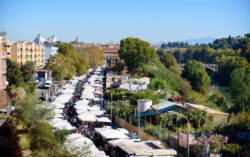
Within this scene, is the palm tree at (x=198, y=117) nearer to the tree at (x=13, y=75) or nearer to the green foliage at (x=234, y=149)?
the green foliage at (x=234, y=149)

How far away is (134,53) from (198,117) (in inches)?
1873

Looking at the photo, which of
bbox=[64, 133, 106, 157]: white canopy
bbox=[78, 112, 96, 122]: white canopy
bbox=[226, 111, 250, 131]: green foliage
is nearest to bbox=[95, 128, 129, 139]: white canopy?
bbox=[64, 133, 106, 157]: white canopy

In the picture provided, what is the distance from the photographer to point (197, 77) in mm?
60125

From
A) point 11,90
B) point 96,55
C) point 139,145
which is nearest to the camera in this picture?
point 139,145

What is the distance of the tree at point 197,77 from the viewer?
59.6 m

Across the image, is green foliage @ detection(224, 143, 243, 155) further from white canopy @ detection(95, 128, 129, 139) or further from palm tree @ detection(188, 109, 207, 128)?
white canopy @ detection(95, 128, 129, 139)

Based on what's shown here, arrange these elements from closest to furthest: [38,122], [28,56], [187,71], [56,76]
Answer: [38,122]
[56,76]
[28,56]
[187,71]

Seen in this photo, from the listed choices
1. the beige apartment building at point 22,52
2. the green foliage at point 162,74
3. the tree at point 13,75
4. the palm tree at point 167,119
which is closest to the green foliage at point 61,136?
the palm tree at point 167,119

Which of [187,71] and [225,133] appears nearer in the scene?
[225,133]

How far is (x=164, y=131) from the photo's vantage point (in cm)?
1877

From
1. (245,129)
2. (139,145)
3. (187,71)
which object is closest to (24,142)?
(139,145)

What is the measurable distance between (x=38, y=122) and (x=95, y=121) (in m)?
6.51

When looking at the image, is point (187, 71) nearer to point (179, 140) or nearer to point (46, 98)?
point (46, 98)

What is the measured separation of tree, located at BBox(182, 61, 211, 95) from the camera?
59.6m
